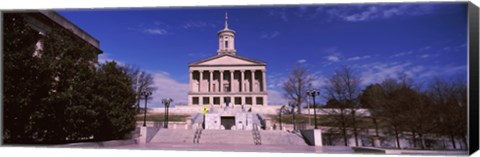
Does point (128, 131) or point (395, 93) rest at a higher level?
point (395, 93)

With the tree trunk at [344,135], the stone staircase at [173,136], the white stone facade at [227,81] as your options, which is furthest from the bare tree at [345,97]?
the white stone facade at [227,81]

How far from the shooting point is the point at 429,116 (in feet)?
47.9

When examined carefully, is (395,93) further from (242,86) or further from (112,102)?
(242,86)

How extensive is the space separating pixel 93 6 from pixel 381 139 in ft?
44.9

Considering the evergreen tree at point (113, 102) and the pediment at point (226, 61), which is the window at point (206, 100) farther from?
the evergreen tree at point (113, 102)

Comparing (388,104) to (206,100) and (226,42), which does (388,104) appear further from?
(226,42)

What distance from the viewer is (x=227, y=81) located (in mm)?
49750

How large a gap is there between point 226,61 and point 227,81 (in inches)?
122

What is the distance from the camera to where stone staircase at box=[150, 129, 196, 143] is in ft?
61.4

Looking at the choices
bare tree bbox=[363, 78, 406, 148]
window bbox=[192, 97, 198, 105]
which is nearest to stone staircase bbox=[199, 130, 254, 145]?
bare tree bbox=[363, 78, 406, 148]

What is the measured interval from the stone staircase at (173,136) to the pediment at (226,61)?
2771cm

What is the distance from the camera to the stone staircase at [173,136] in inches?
737

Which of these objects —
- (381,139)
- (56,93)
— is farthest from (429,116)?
(56,93)

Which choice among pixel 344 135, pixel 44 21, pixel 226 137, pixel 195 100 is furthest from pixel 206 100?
pixel 44 21
